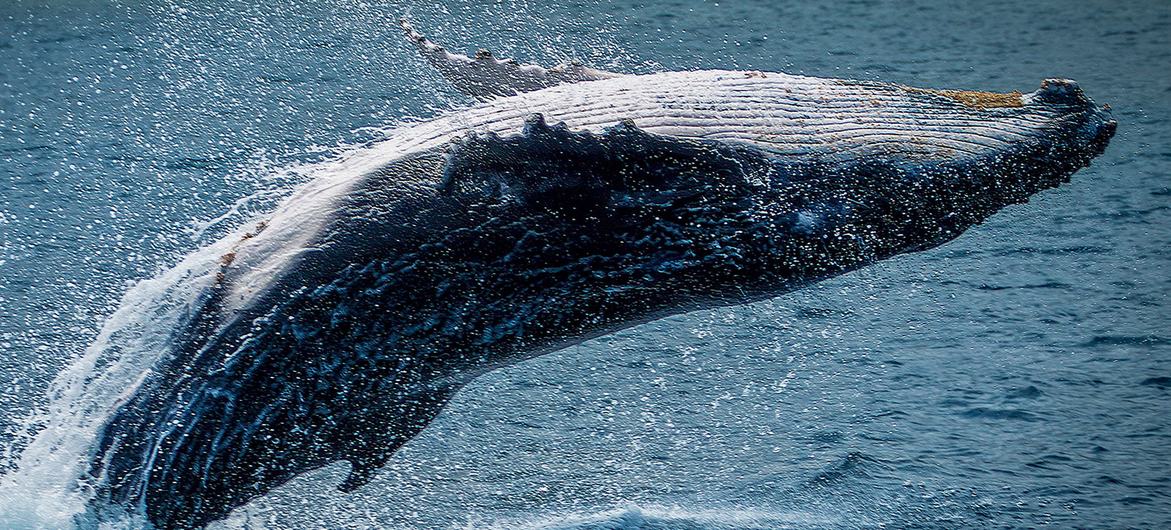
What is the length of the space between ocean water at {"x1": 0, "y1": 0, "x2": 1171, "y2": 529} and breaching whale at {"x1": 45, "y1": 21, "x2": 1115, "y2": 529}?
1179 millimetres

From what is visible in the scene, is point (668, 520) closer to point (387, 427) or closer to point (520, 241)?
point (387, 427)

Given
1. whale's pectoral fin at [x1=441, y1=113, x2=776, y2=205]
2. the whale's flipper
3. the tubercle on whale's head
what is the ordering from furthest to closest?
1. the whale's flipper
2. the tubercle on whale's head
3. whale's pectoral fin at [x1=441, y1=113, x2=776, y2=205]

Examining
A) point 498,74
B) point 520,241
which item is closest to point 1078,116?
point 520,241

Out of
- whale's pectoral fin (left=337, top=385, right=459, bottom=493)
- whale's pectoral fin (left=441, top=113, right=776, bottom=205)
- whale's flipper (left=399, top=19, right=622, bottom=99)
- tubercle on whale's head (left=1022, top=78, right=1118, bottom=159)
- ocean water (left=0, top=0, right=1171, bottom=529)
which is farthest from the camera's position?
ocean water (left=0, top=0, right=1171, bottom=529)

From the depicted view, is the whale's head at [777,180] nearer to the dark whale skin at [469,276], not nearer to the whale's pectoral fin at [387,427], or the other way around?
the dark whale skin at [469,276]

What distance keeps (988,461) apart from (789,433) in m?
1.17

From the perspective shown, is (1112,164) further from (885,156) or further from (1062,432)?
(885,156)

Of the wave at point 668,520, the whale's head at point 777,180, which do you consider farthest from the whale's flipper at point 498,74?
the wave at point 668,520

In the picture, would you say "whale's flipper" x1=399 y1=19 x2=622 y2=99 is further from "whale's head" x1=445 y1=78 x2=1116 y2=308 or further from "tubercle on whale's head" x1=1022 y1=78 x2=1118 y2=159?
"tubercle on whale's head" x1=1022 y1=78 x2=1118 y2=159

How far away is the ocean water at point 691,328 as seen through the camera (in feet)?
23.0

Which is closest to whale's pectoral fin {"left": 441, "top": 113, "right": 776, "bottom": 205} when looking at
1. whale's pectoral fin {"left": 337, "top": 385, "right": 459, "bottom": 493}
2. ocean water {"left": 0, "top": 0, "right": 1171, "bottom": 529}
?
whale's pectoral fin {"left": 337, "top": 385, "right": 459, "bottom": 493}

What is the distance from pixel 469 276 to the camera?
5.12 m

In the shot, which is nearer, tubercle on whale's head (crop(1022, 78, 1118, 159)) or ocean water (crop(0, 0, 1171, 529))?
tubercle on whale's head (crop(1022, 78, 1118, 159))

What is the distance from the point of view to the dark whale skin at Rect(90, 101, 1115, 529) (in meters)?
5.05
